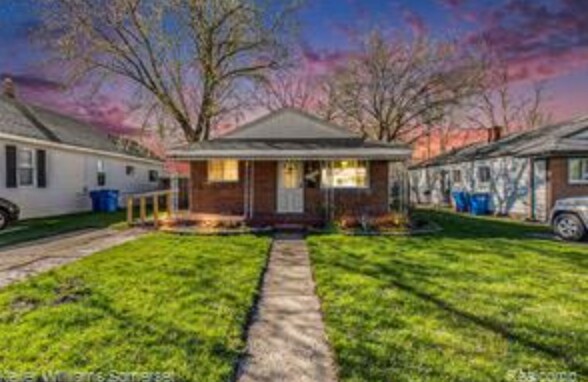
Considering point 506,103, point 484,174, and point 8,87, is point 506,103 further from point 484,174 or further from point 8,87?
point 8,87

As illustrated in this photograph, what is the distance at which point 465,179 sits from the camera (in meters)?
25.2

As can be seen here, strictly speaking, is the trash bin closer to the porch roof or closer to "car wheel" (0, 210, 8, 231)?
"car wheel" (0, 210, 8, 231)

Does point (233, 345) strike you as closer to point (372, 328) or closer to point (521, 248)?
point (372, 328)

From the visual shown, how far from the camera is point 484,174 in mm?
22703

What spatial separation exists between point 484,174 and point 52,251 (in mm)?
20772

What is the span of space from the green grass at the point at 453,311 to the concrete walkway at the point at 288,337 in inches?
7.8

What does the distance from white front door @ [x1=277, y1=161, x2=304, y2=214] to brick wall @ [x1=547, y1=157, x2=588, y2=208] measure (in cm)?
1038

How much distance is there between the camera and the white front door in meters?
16.7

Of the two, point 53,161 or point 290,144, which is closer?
point 290,144

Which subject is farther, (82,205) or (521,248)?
(82,205)

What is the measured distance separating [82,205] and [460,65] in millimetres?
28572

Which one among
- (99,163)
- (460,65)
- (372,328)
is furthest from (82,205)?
(460,65)

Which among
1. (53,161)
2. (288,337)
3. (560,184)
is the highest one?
(53,161)

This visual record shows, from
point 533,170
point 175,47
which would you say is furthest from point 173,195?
point 533,170
